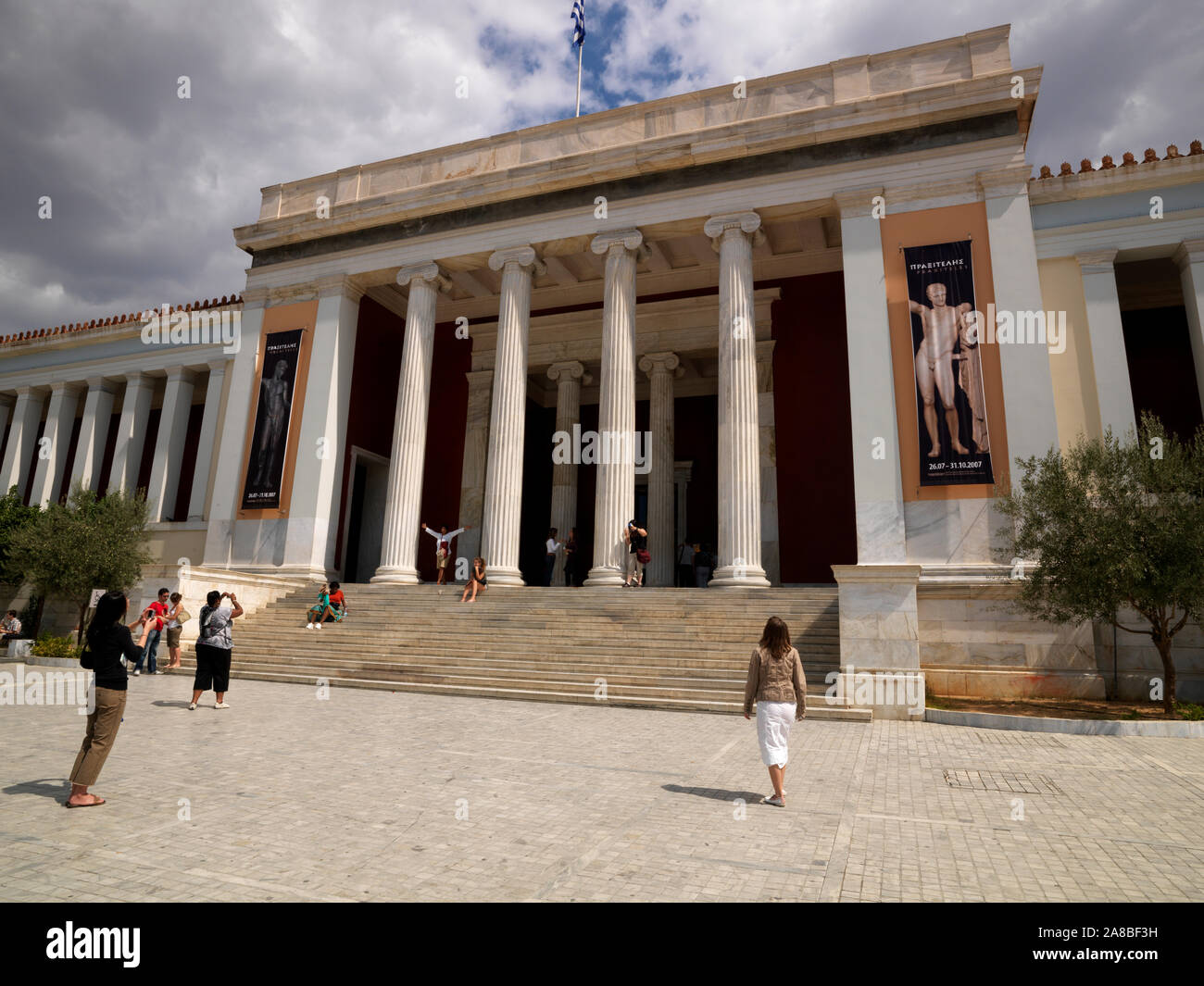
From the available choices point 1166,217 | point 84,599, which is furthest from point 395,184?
point 1166,217

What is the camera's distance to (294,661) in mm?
14352

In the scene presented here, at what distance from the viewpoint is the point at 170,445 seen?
26.9 meters

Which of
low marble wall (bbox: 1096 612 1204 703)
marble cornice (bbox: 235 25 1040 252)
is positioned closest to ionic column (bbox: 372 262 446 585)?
marble cornice (bbox: 235 25 1040 252)

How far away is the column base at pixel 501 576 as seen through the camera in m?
18.3

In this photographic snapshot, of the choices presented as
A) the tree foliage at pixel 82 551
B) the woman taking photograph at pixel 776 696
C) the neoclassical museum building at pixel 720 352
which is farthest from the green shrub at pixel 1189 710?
the tree foliage at pixel 82 551

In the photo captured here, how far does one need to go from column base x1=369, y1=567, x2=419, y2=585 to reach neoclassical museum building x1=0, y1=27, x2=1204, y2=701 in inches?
5.6

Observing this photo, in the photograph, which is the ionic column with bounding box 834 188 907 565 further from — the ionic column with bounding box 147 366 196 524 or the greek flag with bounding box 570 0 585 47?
the ionic column with bounding box 147 366 196 524

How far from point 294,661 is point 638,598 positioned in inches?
277

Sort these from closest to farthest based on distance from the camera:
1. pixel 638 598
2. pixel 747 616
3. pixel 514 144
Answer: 1. pixel 747 616
2. pixel 638 598
3. pixel 514 144

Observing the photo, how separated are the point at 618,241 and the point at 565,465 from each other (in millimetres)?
7603

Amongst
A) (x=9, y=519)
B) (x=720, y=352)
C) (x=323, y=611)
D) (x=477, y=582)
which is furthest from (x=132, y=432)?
(x=720, y=352)

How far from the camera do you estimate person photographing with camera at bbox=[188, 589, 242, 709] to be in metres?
9.80

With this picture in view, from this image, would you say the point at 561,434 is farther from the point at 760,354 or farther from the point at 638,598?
the point at 638,598

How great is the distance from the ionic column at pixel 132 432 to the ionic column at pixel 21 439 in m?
5.14
